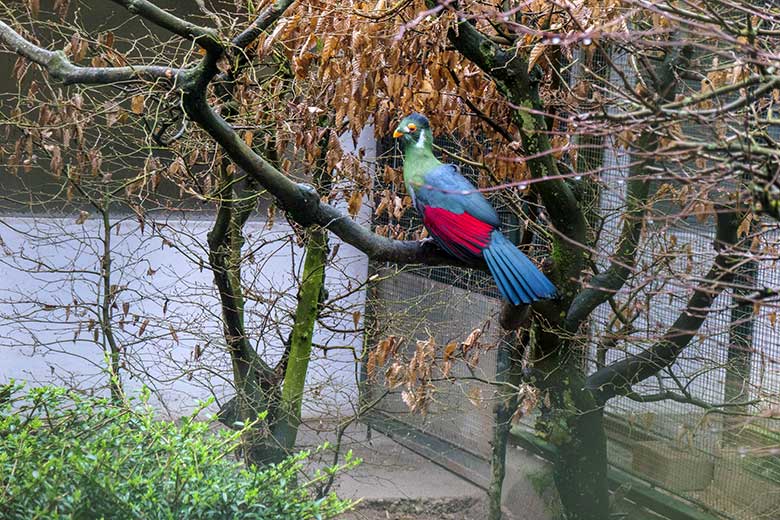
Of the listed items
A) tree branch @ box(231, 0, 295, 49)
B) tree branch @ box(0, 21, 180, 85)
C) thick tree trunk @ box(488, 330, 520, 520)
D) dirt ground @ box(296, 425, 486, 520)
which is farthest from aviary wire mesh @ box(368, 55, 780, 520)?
tree branch @ box(0, 21, 180, 85)

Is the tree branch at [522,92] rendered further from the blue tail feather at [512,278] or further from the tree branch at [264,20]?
the tree branch at [264,20]

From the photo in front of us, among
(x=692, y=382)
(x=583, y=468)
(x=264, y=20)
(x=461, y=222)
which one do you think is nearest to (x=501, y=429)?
(x=583, y=468)

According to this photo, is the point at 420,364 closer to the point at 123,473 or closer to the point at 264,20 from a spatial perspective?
the point at 123,473

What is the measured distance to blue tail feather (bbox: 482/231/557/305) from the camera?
2881mm

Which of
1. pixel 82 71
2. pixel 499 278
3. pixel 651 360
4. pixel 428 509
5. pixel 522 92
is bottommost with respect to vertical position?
pixel 428 509

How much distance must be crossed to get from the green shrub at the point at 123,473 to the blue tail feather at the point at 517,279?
34.6 inches

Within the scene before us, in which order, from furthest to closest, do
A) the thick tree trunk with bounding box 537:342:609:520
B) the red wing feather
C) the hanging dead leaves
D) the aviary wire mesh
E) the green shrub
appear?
the hanging dead leaves → the thick tree trunk with bounding box 537:342:609:520 → the aviary wire mesh → the red wing feather → the green shrub

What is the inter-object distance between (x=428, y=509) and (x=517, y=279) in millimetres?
2832

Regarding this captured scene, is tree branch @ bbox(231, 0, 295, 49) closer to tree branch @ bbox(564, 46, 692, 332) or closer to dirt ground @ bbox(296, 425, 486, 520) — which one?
tree branch @ bbox(564, 46, 692, 332)

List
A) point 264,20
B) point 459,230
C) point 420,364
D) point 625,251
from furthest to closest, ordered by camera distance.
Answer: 1. point 420,364
2. point 625,251
3. point 459,230
4. point 264,20

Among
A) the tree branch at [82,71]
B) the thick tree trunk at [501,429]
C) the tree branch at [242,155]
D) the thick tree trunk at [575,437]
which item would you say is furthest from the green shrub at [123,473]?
the thick tree trunk at [501,429]

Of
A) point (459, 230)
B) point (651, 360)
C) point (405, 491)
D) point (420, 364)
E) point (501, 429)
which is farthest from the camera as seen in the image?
point (405, 491)

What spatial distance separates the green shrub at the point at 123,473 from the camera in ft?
7.75

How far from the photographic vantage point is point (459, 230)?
3.07 m
